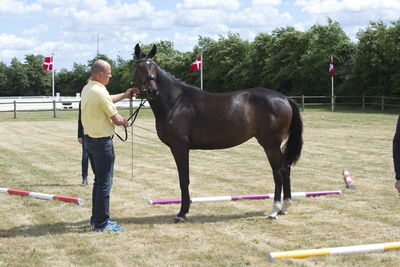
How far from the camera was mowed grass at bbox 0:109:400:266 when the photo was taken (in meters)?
5.43

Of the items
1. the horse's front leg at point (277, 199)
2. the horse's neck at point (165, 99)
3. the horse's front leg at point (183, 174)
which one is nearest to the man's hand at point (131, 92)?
the horse's neck at point (165, 99)

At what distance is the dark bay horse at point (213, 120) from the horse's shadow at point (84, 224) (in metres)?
0.24

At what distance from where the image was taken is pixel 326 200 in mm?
8086

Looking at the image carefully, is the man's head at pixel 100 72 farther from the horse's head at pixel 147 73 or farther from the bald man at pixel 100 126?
the horse's head at pixel 147 73

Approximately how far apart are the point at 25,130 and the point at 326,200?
61.3ft

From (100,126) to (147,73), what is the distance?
1010 mm

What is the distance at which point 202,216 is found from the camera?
7.26 meters

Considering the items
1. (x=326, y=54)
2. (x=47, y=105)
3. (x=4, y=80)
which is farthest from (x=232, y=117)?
(x=4, y=80)

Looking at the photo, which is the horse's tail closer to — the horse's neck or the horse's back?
the horse's back

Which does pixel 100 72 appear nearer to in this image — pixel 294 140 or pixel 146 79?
pixel 146 79

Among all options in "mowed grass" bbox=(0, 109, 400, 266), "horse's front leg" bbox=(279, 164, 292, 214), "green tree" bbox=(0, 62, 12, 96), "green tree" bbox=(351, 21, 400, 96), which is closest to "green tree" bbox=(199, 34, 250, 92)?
"green tree" bbox=(351, 21, 400, 96)

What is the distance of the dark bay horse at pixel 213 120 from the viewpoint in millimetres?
6973

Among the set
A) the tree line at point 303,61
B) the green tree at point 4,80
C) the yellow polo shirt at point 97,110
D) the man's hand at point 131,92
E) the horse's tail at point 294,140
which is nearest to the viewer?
the yellow polo shirt at point 97,110

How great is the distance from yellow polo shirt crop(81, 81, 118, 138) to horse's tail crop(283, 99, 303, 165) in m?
2.77
